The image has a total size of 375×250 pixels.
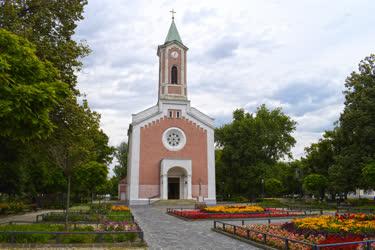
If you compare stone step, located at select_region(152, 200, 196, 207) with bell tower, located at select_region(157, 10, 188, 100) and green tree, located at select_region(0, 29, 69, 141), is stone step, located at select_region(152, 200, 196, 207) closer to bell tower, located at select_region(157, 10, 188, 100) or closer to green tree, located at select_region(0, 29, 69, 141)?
→ bell tower, located at select_region(157, 10, 188, 100)

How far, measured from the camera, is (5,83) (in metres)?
8.12

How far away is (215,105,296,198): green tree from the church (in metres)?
6.66

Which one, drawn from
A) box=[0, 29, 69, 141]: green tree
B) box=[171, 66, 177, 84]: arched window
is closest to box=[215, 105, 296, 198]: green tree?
box=[171, 66, 177, 84]: arched window

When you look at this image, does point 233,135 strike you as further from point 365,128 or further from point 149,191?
point 365,128

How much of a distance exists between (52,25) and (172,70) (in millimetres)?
32205

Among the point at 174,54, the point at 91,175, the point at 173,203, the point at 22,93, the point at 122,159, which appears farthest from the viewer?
the point at 122,159

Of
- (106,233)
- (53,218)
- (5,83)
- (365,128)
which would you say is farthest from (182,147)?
(5,83)

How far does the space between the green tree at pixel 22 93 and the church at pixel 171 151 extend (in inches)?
1387

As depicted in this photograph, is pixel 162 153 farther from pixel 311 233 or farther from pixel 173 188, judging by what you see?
pixel 311 233

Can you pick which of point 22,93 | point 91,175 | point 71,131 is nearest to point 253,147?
point 91,175

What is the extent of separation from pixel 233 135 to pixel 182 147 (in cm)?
1053

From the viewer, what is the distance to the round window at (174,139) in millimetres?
46375

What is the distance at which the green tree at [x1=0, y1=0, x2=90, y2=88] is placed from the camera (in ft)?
54.7

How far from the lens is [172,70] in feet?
166
